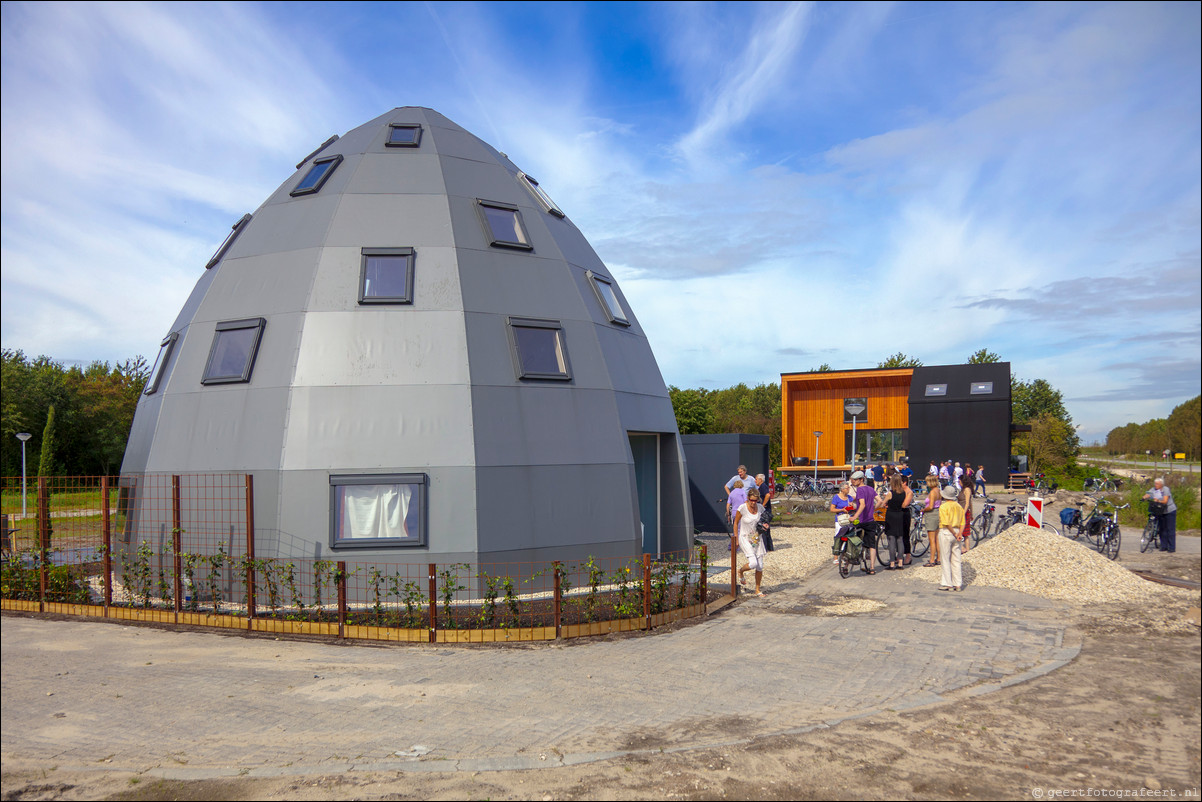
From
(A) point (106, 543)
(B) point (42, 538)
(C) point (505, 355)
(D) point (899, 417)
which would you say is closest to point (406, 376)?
(C) point (505, 355)

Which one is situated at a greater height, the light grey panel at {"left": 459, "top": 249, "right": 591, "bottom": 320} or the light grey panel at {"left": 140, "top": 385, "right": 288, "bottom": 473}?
the light grey panel at {"left": 459, "top": 249, "right": 591, "bottom": 320}

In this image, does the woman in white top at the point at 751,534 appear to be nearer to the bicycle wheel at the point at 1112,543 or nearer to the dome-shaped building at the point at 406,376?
the dome-shaped building at the point at 406,376

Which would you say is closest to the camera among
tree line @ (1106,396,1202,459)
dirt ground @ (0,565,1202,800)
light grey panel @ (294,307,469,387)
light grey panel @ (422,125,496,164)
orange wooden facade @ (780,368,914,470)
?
tree line @ (1106,396,1202,459)

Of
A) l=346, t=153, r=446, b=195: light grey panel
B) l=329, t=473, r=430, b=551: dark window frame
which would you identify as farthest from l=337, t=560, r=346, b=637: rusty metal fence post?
l=346, t=153, r=446, b=195: light grey panel

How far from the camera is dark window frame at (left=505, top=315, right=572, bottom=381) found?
12.6 m

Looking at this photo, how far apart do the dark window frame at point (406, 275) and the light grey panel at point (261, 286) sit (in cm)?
92

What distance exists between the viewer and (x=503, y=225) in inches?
557

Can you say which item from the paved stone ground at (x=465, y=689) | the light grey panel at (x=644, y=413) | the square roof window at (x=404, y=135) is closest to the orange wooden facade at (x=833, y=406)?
the light grey panel at (x=644, y=413)

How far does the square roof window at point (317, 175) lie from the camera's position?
46.9ft

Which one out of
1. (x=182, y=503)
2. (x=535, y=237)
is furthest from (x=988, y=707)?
(x=182, y=503)

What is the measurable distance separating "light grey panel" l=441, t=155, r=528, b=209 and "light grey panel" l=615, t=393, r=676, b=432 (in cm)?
442

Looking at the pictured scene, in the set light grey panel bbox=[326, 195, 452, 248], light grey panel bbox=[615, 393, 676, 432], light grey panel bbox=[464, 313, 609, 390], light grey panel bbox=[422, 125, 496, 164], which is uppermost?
light grey panel bbox=[422, 125, 496, 164]

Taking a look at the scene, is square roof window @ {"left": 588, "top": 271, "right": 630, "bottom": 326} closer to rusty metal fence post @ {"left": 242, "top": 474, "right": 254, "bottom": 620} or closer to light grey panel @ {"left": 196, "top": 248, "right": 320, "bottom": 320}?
light grey panel @ {"left": 196, "top": 248, "right": 320, "bottom": 320}

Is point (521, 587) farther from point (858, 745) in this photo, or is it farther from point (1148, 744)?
point (1148, 744)
